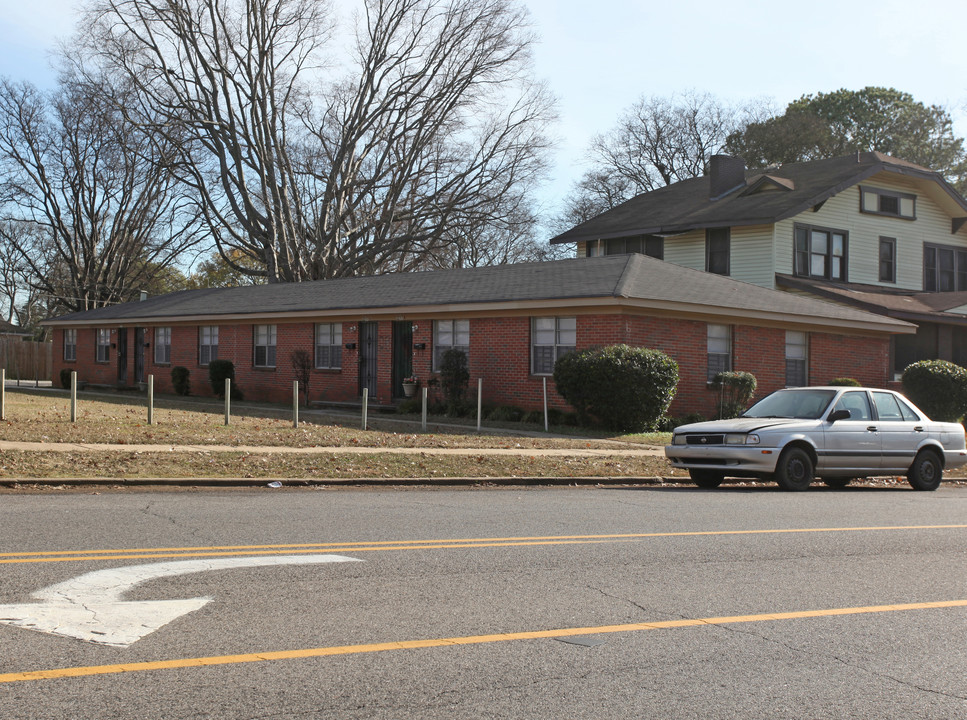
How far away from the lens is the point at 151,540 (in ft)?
29.2

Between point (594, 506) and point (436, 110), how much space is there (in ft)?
118

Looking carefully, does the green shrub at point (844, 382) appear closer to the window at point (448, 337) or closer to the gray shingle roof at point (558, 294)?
the gray shingle roof at point (558, 294)

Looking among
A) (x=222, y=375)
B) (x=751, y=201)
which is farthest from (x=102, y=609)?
(x=751, y=201)

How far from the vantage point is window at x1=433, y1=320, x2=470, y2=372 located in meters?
27.2

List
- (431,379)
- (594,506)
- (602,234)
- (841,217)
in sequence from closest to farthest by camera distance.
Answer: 1. (594,506)
2. (431,379)
3. (841,217)
4. (602,234)

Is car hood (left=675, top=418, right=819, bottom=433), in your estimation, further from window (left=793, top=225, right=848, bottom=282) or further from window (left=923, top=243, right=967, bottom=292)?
window (left=923, top=243, right=967, bottom=292)

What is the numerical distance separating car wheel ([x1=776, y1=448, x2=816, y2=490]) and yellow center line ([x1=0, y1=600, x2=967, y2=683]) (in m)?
7.59

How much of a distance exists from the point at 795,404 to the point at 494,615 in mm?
10545

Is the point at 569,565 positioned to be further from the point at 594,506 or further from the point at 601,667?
the point at 594,506

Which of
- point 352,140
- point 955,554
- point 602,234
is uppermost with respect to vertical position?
point 352,140

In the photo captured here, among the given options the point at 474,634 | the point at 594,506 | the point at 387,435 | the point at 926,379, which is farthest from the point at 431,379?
the point at 474,634

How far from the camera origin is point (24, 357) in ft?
181

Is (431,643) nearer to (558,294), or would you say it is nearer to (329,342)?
(558,294)

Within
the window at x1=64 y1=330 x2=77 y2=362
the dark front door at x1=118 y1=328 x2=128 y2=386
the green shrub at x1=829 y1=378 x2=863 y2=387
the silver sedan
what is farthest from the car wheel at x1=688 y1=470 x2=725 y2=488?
the window at x1=64 y1=330 x2=77 y2=362
